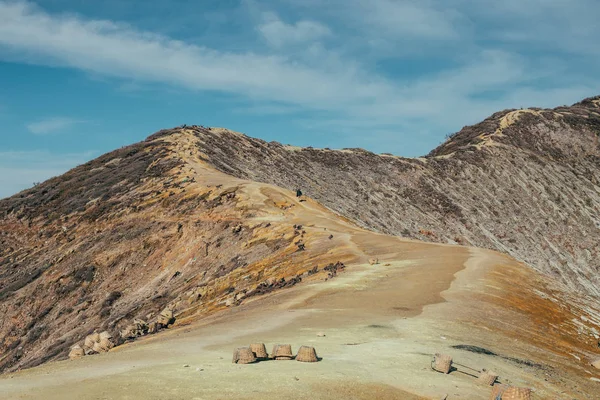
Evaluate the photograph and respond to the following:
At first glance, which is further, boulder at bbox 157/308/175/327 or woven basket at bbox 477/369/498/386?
boulder at bbox 157/308/175/327

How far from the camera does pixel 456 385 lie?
9.23 meters

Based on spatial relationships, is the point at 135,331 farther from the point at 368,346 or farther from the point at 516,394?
the point at 516,394

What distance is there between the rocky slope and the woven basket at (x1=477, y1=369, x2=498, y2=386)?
137ft

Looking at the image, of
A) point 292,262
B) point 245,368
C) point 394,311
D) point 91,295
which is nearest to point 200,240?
point 91,295

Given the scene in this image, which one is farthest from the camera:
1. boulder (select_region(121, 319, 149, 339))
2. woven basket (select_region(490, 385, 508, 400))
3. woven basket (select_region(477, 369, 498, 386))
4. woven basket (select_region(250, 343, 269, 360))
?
boulder (select_region(121, 319, 149, 339))

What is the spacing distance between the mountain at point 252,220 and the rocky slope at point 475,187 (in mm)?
231

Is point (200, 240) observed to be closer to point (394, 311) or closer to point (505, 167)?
point (394, 311)

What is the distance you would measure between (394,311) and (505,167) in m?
67.2

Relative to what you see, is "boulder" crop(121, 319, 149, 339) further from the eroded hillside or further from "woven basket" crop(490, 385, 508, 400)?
"woven basket" crop(490, 385, 508, 400)

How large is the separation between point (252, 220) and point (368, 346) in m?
24.5

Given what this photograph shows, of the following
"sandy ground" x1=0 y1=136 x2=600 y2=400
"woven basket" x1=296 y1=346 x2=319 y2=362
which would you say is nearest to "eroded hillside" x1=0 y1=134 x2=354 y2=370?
"sandy ground" x1=0 y1=136 x2=600 y2=400

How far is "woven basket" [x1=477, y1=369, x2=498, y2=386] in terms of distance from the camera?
957cm

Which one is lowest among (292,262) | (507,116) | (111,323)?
(111,323)

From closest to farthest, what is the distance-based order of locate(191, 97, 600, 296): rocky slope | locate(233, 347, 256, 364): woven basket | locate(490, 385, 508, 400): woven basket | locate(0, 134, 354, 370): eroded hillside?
locate(490, 385, 508, 400): woven basket
locate(233, 347, 256, 364): woven basket
locate(0, 134, 354, 370): eroded hillside
locate(191, 97, 600, 296): rocky slope
